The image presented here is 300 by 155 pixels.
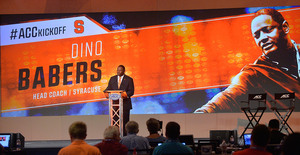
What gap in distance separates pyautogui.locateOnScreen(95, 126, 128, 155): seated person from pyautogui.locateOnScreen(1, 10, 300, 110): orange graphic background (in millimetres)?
5763

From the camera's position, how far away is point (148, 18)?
32.4 ft

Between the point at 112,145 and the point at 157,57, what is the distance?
6.02 m

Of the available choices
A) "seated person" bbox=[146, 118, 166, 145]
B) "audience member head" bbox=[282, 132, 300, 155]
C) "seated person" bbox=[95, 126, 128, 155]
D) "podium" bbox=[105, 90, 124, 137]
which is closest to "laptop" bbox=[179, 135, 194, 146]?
"seated person" bbox=[146, 118, 166, 145]

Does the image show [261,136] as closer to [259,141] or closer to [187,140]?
[259,141]

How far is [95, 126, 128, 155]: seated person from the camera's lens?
3.91m

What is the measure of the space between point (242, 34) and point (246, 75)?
988 millimetres

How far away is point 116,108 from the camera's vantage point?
23.2 ft

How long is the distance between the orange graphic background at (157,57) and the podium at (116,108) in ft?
9.21

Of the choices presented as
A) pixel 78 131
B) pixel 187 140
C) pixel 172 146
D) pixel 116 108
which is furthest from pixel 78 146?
pixel 116 108

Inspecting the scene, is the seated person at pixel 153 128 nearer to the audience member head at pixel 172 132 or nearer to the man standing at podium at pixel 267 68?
the audience member head at pixel 172 132

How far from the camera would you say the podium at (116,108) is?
6724 mm

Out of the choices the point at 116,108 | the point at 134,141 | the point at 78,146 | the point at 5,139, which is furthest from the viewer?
the point at 116,108

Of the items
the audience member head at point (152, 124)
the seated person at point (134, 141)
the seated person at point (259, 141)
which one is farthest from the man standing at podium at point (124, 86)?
the seated person at point (259, 141)

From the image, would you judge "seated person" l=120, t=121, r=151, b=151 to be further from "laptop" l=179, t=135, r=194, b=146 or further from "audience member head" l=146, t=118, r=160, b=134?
"laptop" l=179, t=135, r=194, b=146
